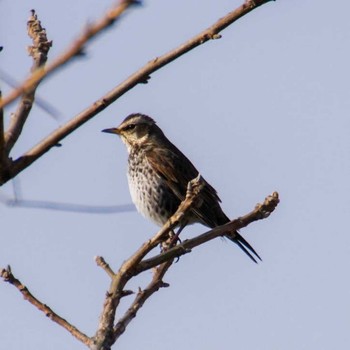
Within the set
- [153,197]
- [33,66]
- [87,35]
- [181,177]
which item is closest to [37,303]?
[33,66]

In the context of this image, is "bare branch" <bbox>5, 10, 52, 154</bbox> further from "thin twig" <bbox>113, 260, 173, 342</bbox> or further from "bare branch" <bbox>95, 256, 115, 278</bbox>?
"thin twig" <bbox>113, 260, 173, 342</bbox>

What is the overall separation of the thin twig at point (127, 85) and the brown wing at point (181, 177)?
5.19m

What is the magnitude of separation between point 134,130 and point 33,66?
19.1 feet

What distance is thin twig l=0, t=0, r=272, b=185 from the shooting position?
8.04 ft

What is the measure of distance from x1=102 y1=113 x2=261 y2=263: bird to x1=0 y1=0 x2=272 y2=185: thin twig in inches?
196

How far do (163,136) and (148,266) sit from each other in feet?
19.7

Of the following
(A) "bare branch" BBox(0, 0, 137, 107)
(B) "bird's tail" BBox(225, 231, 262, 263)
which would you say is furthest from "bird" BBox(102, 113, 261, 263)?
(A) "bare branch" BBox(0, 0, 137, 107)

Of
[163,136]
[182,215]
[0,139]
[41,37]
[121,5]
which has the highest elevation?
[163,136]

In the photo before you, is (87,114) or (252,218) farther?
(252,218)

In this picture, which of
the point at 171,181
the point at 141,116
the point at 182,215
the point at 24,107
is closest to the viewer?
the point at 24,107

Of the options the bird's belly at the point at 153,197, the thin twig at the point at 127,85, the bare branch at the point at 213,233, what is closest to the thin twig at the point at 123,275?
the bare branch at the point at 213,233

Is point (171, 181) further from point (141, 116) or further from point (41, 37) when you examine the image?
point (41, 37)

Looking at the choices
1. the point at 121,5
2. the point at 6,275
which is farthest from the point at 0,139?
the point at 6,275

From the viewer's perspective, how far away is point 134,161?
29.8 feet
